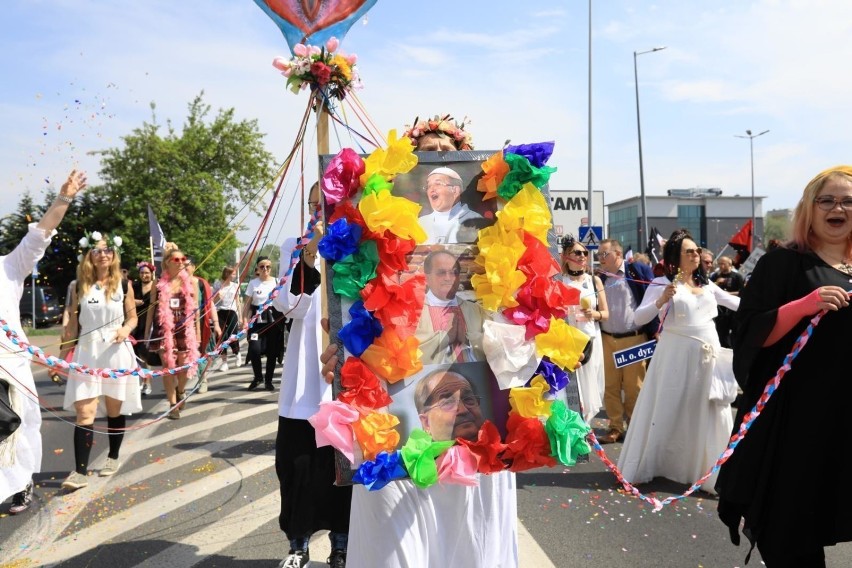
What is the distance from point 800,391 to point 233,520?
383 cm

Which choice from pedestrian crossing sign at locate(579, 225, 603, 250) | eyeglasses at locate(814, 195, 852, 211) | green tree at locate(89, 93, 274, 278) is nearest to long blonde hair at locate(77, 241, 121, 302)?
eyeglasses at locate(814, 195, 852, 211)

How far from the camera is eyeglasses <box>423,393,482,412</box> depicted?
8.53 ft

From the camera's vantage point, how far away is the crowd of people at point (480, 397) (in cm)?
275

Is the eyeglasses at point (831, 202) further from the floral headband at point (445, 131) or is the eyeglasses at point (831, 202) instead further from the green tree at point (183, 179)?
the green tree at point (183, 179)

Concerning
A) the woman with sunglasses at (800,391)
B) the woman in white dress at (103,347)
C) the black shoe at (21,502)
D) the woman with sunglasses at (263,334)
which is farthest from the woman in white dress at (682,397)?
the woman with sunglasses at (263,334)

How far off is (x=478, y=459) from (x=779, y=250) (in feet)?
5.69

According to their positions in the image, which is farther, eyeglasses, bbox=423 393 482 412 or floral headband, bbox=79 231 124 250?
floral headband, bbox=79 231 124 250

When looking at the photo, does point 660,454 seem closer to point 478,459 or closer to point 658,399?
point 658,399

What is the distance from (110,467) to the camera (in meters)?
6.50

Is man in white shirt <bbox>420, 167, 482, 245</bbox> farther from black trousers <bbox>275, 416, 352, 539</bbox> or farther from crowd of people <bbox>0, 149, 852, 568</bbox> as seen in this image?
black trousers <bbox>275, 416, 352, 539</bbox>

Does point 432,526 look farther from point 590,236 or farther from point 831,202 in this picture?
point 590,236

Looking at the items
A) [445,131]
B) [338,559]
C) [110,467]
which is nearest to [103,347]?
[110,467]

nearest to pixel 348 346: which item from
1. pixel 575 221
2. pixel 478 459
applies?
pixel 478 459

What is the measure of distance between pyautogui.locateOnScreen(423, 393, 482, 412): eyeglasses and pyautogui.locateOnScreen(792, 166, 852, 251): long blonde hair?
66.0 inches
